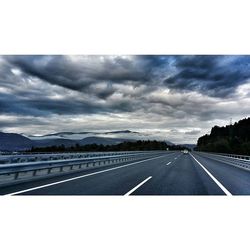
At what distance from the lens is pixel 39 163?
1415 centimetres

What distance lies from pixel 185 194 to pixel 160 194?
2.69 feet

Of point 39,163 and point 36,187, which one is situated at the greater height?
point 39,163
